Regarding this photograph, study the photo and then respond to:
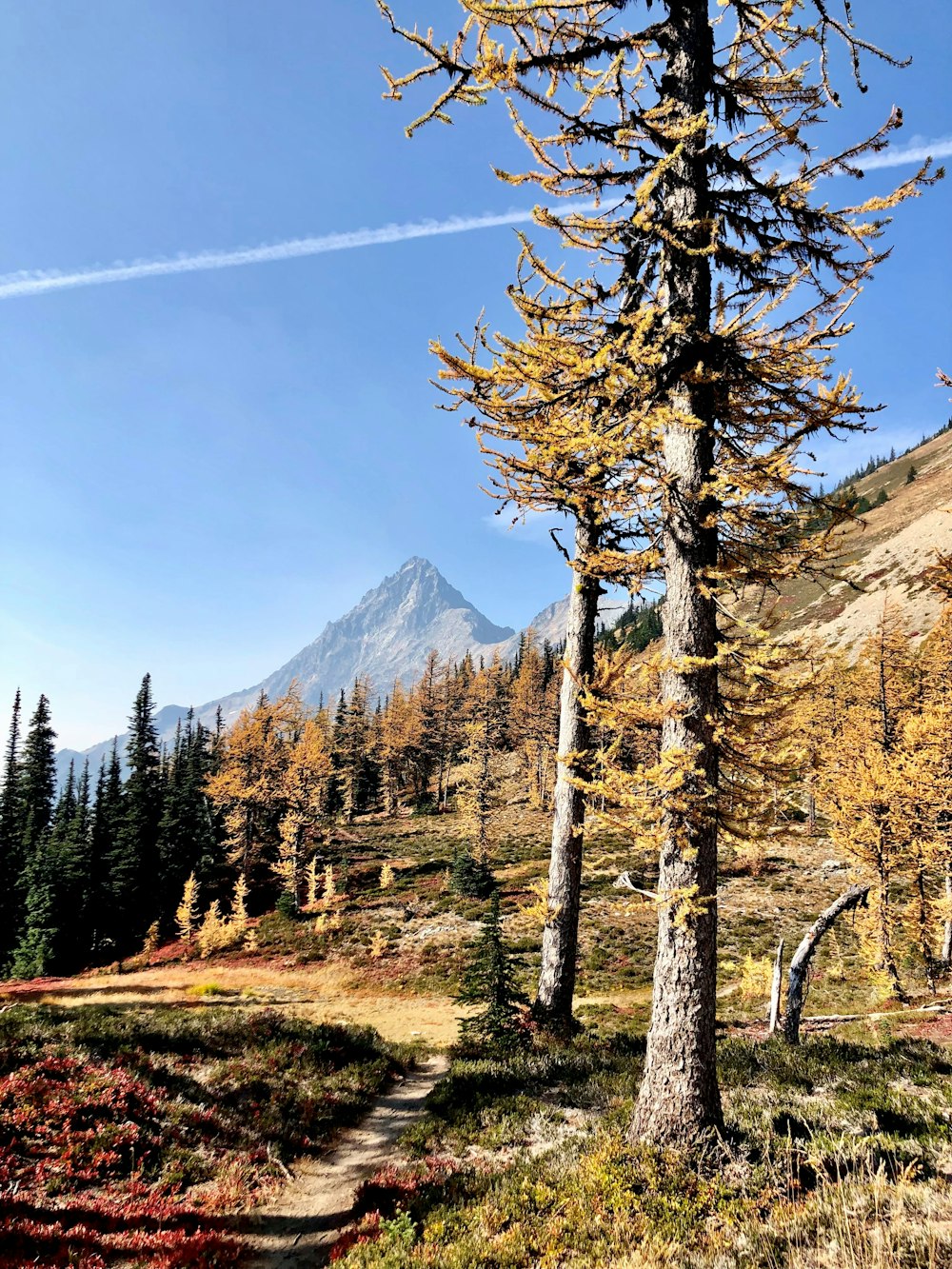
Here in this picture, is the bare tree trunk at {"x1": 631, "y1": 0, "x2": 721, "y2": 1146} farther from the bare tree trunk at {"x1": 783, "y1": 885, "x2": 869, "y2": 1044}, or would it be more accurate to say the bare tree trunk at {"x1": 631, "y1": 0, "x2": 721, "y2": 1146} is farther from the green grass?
the bare tree trunk at {"x1": 783, "y1": 885, "x2": 869, "y2": 1044}

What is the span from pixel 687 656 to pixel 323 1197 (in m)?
7.82

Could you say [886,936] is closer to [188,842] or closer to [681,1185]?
[681,1185]

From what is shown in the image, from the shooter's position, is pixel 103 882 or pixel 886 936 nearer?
pixel 886 936

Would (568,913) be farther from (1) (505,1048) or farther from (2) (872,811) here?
(2) (872,811)

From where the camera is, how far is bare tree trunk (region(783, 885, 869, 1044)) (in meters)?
10.9

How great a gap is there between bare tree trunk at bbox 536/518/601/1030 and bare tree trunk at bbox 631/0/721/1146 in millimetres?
3415

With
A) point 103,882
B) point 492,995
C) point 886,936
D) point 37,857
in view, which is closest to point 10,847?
point 37,857

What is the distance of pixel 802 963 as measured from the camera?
459 inches

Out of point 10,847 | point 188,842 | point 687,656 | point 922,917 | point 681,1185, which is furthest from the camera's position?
point 10,847

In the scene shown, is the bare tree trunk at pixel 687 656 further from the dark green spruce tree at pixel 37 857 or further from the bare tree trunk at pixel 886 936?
the dark green spruce tree at pixel 37 857

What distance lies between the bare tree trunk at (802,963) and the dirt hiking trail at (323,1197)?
23.0 ft

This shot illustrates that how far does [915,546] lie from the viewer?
94.7m

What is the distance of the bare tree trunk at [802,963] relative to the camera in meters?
10.9

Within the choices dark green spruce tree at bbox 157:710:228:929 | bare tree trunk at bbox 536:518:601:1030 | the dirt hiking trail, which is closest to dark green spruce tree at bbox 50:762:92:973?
dark green spruce tree at bbox 157:710:228:929
